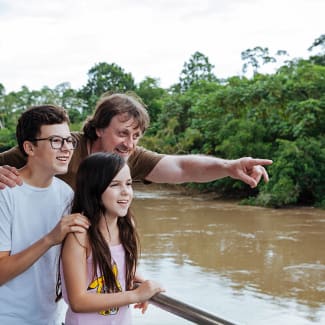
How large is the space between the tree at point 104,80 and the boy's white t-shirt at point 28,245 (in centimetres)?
2382

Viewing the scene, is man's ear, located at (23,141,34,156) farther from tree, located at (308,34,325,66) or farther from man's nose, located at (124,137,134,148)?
tree, located at (308,34,325,66)

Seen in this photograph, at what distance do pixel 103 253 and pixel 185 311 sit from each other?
0.53 ft

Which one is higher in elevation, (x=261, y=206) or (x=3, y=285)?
(x=3, y=285)

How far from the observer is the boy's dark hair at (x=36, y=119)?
1.02 meters

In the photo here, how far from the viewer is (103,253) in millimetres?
942

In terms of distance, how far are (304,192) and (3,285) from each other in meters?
12.4

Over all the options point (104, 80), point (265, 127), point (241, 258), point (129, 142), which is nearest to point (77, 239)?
point (129, 142)

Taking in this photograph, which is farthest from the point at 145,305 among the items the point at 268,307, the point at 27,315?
the point at 268,307

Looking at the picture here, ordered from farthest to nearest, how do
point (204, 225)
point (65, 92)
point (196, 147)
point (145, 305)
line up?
1. point (65, 92)
2. point (196, 147)
3. point (204, 225)
4. point (145, 305)

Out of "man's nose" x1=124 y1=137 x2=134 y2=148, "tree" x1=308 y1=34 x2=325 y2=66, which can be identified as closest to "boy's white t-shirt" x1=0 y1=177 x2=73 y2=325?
"man's nose" x1=124 y1=137 x2=134 y2=148

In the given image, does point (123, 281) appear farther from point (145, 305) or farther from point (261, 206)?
point (261, 206)

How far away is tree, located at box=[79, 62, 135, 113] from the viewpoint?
25.2 meters

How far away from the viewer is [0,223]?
0.95m

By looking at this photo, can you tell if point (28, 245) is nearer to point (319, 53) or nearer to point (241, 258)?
point (241, 258)
